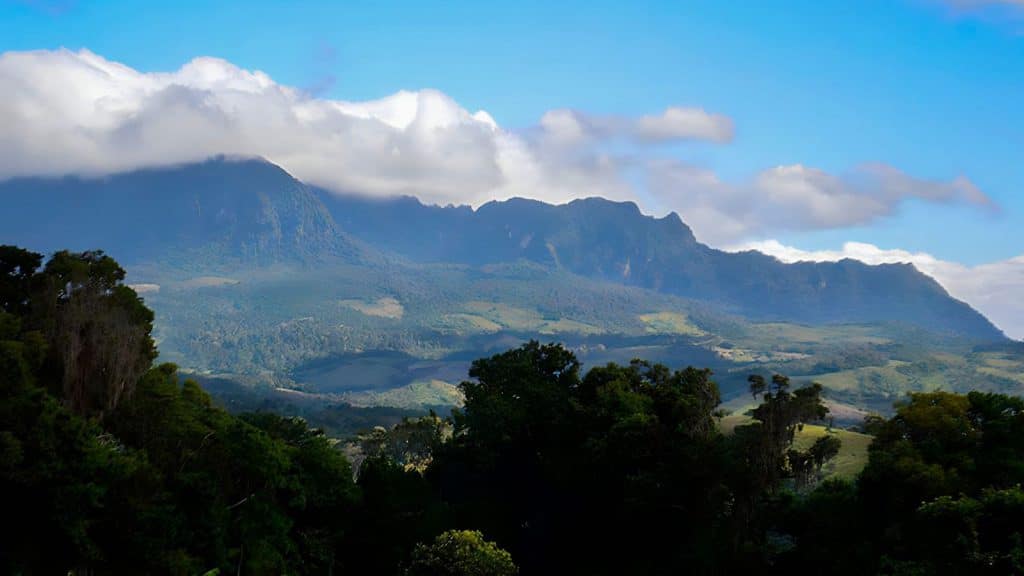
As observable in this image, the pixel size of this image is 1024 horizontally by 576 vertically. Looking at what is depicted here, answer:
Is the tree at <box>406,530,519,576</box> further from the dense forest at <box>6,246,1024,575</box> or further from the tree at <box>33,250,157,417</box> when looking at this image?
the tree at <box>33,250,157,417</box>

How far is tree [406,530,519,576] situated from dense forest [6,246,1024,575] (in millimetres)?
98

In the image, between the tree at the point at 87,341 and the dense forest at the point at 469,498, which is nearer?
the dense forest at the point at 469,498

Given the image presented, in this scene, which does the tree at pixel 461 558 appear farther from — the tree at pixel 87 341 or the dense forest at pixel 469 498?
A: the tree at pixel 87 341

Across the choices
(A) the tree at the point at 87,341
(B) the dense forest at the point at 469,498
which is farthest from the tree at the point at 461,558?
(A) the tree at the point at 87,341

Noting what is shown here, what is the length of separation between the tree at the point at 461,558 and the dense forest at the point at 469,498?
98mm

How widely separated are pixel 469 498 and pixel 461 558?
64.4ft

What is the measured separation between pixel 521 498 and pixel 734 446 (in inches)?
736

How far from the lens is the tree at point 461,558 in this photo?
3706 centimetres

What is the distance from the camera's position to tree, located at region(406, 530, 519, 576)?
37.1 metres

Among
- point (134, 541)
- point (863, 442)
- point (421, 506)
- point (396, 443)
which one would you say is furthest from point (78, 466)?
point (863, 442)

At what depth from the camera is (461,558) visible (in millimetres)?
37188

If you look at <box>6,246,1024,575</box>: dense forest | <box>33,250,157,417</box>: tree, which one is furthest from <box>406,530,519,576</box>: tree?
<box>33,250,157,417</box>: tree

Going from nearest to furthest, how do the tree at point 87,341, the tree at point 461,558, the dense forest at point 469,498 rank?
the dense forest at point 469,498, the tree at point 461,558, the tree at point 87,341

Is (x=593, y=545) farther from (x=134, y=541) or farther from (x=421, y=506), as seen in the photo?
(x=134, y=541)
